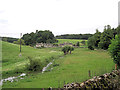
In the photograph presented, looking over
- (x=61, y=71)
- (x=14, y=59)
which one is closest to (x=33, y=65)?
(x=61, y=71)

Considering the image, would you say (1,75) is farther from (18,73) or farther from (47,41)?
(47,41)

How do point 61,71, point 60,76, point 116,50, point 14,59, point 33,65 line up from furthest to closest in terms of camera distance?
1. point 14,59
2. point 33,65
3. point 61,71
4. point 60,76
5. point 116,50

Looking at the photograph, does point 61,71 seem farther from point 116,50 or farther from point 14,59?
point 14,59

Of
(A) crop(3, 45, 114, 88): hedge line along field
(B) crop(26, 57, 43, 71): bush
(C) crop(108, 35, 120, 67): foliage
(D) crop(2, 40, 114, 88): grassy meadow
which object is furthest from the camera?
(B) crop(26, 57, 43, 71): bush

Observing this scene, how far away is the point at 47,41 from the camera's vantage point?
153375mm

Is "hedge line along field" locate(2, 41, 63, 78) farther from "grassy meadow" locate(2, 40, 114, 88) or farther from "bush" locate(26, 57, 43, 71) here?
"bush" locate(26, 57, 43, 71)

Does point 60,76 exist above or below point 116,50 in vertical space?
below

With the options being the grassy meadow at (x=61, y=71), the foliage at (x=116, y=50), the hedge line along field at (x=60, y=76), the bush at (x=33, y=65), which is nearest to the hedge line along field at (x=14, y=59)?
the grassy meadow at (x=61, y=71)

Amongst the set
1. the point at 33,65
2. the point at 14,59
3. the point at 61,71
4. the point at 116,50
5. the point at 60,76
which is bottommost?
the point at 61,71

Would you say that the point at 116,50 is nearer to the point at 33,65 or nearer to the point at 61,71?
the point at 61,71

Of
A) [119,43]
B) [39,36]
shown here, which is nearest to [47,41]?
[39,36]

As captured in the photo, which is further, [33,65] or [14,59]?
[14,59]

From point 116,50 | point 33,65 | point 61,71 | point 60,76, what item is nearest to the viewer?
point 116,50

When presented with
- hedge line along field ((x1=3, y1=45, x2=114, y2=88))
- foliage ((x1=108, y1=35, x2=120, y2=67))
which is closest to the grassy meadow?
hedge line along field ((x1=3, y1=45, x2=114, y2=88))
